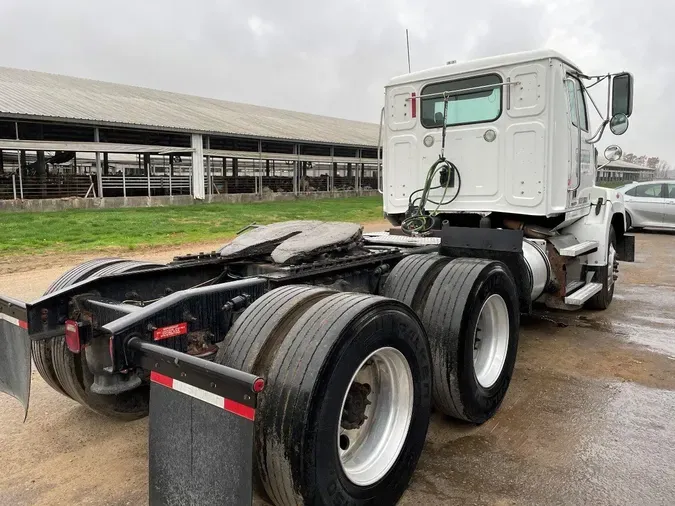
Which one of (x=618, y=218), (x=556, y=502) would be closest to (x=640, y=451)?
(x=556, y=502)

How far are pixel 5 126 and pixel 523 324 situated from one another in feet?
75.2

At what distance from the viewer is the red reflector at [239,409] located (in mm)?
1944

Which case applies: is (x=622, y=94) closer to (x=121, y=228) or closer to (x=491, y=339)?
(x=491, y=339)

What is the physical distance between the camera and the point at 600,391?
4.46 m

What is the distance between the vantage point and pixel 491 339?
166 inches

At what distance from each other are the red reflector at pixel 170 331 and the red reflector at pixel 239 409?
890 mm

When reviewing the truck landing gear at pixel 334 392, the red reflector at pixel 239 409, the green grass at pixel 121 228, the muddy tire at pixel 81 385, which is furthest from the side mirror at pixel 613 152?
the green grass at pixel 121 228

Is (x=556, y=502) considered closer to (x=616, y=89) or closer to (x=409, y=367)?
(x=409, y=367)

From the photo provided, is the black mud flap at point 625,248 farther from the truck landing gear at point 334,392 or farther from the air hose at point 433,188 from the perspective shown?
the truck landing gear at point 334,392

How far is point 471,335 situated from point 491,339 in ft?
2.03

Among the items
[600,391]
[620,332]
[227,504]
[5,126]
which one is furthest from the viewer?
[5,126]

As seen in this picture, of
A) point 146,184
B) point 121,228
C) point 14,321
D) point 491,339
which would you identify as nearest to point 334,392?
point 14,321

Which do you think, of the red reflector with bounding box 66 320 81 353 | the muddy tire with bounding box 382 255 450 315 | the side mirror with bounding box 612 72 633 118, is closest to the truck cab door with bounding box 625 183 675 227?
the side mirror with bounding box 612 72 633 118

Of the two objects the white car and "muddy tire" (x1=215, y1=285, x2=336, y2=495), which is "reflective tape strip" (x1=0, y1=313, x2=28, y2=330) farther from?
the white car
